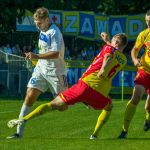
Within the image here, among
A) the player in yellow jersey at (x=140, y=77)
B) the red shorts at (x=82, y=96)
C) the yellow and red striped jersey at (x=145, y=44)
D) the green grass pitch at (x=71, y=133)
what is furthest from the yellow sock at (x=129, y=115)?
the red shorts at (x=82, y=96)

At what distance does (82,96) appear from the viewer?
11008mm

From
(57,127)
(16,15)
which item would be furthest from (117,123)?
(16,15)

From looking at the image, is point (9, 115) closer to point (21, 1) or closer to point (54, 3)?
point (21, 1)

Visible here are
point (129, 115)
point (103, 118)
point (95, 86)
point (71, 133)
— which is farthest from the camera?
point (71, 133)

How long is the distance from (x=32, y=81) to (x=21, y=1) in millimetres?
20630

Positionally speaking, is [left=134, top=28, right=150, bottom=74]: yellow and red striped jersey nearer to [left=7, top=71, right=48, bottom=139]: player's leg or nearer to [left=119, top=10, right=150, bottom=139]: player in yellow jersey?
[left=119, top=10, right=150, bottom=139]: player in yellow jersey

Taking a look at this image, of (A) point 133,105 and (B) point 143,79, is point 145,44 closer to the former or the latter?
(B) point 143,79

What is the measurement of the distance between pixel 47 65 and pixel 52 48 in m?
0.44

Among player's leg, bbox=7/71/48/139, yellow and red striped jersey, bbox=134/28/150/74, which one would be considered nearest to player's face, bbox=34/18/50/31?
player's leg, bbox=7/71/48/139

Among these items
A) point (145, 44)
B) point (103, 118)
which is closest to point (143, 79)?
point (145, 44)

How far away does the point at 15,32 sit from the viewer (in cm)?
3481

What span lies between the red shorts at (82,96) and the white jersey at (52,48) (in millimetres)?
839

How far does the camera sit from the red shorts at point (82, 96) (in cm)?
1099

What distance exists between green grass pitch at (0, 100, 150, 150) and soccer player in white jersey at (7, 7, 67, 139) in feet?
2.38
